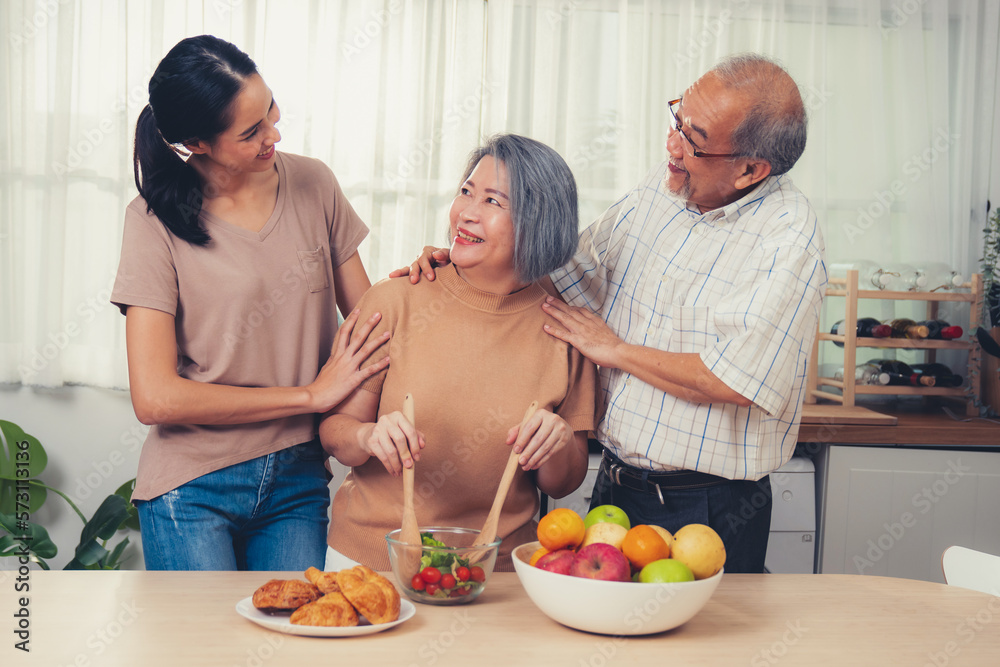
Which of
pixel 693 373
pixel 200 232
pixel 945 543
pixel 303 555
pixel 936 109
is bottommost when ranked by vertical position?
pixel 945 543

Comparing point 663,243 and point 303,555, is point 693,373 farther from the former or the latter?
point 303,555

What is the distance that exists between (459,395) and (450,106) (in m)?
1.71

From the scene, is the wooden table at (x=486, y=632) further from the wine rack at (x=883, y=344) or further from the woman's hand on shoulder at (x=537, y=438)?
the wine rack at (x=883, y=344)

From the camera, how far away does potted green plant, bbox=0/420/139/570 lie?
2531mm

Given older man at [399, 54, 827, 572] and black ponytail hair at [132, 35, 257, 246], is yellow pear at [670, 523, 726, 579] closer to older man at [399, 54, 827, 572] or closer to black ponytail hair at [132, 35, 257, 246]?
older man at [399, 54, 827, 572]

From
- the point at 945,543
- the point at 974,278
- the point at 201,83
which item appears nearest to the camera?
the point at 201,83

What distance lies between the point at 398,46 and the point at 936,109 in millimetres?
2036

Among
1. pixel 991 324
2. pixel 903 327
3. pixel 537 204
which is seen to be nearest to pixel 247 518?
pixel 537 204

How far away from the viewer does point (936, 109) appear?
3.06 m

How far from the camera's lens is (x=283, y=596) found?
1.00 metres

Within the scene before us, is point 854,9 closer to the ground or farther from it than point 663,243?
farther from it

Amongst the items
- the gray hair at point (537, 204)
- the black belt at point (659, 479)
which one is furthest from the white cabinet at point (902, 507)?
the gray hair at point (537, 204)

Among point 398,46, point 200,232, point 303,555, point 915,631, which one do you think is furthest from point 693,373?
point 398,46

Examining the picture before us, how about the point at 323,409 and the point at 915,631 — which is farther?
the point at 323,409
